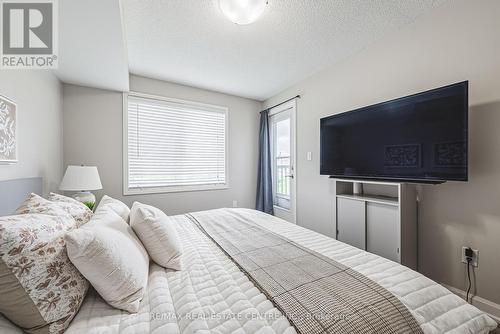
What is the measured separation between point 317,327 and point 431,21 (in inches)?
99.5

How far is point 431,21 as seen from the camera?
6.06 feet

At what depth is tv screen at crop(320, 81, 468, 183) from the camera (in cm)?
155

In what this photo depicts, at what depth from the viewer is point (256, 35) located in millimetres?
2137

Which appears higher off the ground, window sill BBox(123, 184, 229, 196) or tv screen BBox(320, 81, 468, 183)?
tv screen BBox(320, 81, 468, 183)

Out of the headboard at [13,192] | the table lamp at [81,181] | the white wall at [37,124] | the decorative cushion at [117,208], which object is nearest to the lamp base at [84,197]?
the table lamp at [81,181]

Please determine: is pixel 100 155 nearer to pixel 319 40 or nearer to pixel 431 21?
pixel 319 40

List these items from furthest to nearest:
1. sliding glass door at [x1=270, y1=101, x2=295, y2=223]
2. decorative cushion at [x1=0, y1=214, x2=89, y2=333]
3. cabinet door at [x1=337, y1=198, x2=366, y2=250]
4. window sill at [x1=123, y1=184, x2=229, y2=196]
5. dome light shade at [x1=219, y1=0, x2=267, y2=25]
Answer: sliding glass door at [x1=270, y1=101, x2=295, y2=223], window sill at [x1=123, y1=184, x2=229, y2=196], cabinet door at [x1=337, y1=198, x2=366, y2=250], dome light shade at [x1=219, y1=0, x2=267, y2=25], decorative cushion at [x1=0, y1=214, x2=89, y2=333]

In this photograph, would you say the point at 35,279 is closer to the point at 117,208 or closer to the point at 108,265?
the point at 108,265

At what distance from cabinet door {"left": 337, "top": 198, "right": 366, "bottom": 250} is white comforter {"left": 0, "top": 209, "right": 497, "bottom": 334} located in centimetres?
102

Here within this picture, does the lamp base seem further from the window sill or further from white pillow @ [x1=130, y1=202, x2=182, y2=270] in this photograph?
white pillow @ [x1=130, y1=202, x2=182, y2=270]

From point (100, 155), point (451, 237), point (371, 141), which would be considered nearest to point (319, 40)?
point (371, 141)

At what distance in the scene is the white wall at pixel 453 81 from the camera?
155 centimetres

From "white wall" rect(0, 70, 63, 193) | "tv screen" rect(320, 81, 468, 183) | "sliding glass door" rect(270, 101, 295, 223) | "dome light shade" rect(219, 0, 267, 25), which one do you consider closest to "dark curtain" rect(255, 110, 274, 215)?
"sliding glass door" rect(270, 101, 295, 223)

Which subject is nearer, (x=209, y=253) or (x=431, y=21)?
(x=209, y=253)
